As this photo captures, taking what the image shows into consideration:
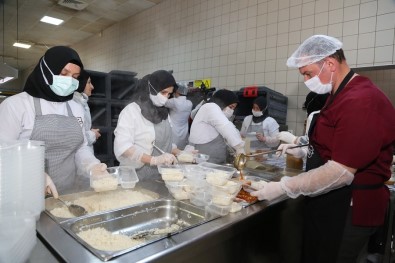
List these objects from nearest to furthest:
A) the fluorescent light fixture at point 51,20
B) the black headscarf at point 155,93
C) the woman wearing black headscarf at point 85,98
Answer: the black headscarf at point 155,93
the woman wearing black headscarf at point 85,98
the fluorescent light fixture at point 51,20

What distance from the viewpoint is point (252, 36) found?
4.70 m

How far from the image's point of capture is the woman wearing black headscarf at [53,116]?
1.67 meters

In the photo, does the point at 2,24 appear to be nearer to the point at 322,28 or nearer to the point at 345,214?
the point at 322,28

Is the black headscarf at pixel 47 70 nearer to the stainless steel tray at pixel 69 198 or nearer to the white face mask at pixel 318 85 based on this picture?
the stainless steel tray at pixel 69 198

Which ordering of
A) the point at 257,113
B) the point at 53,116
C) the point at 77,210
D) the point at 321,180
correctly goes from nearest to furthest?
the point at 77,210 → the point at 321,180 → the point at 53,116 → the point at 257,113

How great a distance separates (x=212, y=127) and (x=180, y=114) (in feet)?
5.93

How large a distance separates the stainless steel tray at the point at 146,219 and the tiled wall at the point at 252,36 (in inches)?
128

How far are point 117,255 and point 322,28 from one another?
13.5 ft

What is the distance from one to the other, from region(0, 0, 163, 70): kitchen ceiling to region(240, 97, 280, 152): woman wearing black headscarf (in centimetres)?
408

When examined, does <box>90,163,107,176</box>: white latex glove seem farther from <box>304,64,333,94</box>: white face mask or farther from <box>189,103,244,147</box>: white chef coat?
<box>189,103,244,147</box>: white chef coat

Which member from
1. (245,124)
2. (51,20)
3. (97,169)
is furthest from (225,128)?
(51,20)

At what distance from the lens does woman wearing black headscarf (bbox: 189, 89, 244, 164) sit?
116 inches

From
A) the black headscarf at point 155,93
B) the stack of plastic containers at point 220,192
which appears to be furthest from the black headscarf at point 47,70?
the stack of plastic containers at point 220,192

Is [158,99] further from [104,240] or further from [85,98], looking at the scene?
[85,98]
